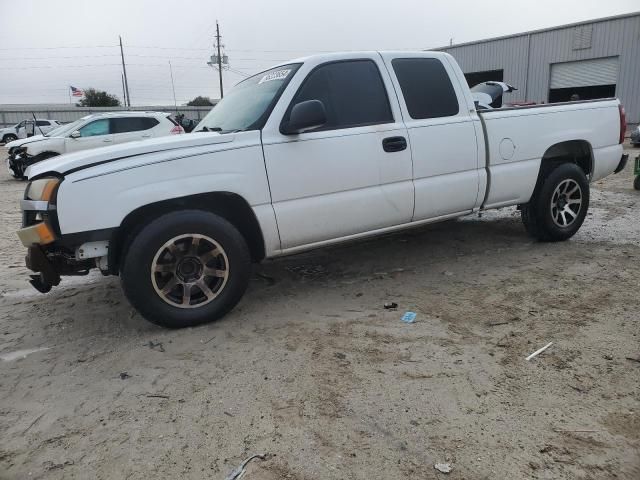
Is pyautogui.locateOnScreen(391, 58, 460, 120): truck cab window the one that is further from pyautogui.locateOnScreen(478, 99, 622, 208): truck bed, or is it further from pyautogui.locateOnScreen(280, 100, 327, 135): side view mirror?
pyautogui.locateOnScreen(280, 100, 327, 135): side view mirror

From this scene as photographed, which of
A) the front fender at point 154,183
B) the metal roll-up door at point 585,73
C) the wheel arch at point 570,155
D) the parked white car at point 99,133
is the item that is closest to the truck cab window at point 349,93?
the front fender at point 154,183

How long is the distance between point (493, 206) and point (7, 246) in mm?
5939

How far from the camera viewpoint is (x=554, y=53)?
2583 cm

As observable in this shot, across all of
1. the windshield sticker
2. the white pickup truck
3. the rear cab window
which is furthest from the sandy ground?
the rear cab window

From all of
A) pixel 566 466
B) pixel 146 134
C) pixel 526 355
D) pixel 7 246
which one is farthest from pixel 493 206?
pixel 146 134

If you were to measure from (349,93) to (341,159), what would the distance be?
1.99 ft

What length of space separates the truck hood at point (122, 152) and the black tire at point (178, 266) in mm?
461

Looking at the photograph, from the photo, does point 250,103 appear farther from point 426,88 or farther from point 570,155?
point 570,155

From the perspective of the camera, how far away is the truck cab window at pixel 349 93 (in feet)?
13.0

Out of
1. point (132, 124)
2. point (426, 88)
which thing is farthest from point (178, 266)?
point (132, 124)

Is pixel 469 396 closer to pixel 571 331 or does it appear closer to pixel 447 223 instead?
pixel 571 331

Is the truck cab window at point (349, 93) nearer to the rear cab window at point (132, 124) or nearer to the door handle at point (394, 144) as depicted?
the door handle at point (394, 144)

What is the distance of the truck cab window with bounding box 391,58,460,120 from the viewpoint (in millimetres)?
4332

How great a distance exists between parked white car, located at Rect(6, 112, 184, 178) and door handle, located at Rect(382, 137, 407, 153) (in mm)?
9755
